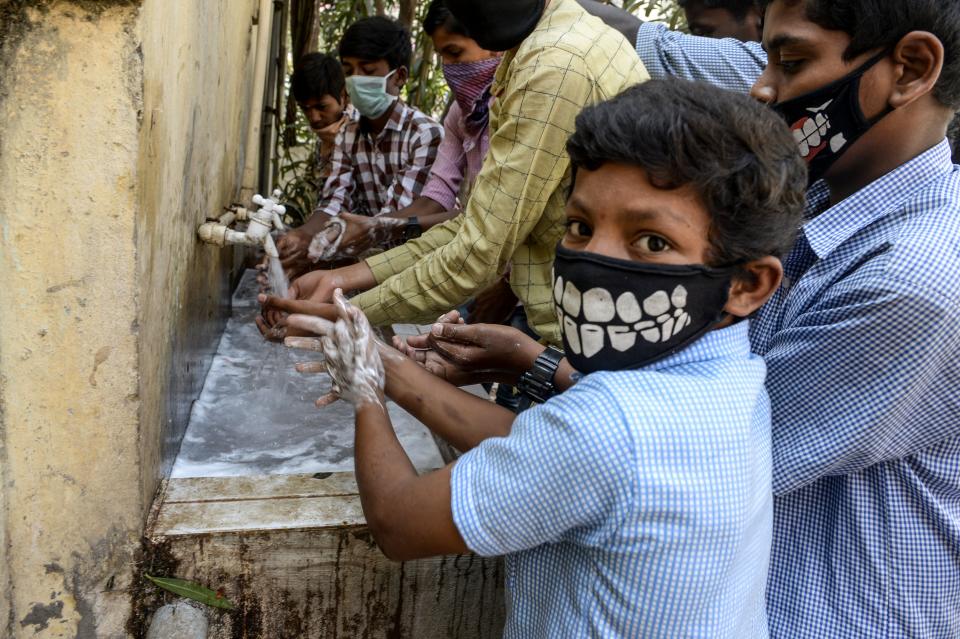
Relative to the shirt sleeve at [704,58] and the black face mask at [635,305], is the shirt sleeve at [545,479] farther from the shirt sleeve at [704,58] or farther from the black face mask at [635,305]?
the shirt sleeve at [704,58]

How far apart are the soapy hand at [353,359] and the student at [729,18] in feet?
8.03

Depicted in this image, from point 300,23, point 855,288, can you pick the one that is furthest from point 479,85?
point 300,23

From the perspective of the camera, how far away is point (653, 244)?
46.7 inches

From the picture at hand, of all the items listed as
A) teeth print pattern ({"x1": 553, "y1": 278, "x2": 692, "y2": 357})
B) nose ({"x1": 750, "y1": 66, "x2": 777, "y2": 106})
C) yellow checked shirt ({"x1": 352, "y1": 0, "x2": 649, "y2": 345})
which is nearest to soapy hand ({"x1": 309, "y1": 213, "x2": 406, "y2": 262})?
yellow checked shirt ({"x1": 352, "y1": 0, "x2": 649, "y2": 345})

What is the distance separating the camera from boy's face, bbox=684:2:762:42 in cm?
331

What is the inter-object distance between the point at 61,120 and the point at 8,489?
728 mm

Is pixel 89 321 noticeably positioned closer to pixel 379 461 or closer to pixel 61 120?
pixel 61 120

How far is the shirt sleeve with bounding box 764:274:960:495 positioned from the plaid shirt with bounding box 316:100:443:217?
9.88ft

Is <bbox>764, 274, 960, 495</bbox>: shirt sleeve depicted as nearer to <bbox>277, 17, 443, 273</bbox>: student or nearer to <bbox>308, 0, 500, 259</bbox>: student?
<bbox>308, 0, 500, 259</bbox>: student

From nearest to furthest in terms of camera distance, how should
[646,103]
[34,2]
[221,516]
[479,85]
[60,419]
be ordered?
[646,103] < [34,2] < [60,419] < [221,516] < [479,85]

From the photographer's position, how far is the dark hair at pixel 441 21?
2.91 m

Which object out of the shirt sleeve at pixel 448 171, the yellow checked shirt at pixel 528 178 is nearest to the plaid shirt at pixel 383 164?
the shirt sleeve at pixel 448 171

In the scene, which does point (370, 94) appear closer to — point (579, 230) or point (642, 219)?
point (579, 230)

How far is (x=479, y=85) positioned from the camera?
2.98 m
